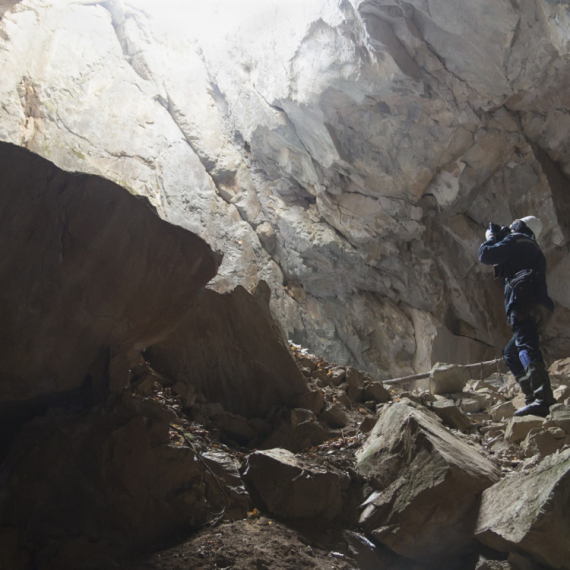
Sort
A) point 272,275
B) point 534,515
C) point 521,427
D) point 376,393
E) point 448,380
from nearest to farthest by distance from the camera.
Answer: point 534,515 < point 521,427 < point 376,393 < point 448,380 < point 272,275

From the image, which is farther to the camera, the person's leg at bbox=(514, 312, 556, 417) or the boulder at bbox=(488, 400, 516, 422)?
the boulder at bbox=(488, 400, 516, 422)

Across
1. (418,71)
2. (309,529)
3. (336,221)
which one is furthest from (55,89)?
(309,529)

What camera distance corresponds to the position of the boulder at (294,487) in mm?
3229

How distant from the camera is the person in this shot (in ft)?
14.7

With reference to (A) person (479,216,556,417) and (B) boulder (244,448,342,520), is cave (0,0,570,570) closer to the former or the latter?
(B) boulder (244,448,342,520)

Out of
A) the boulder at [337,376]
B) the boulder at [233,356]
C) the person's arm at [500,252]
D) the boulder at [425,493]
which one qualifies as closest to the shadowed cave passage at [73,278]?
the boulder at [233,356]

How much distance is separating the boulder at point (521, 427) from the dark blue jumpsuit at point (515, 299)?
0.72 m

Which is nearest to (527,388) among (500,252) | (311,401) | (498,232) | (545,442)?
(545,442)

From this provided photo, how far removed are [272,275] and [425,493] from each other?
9.22 metres

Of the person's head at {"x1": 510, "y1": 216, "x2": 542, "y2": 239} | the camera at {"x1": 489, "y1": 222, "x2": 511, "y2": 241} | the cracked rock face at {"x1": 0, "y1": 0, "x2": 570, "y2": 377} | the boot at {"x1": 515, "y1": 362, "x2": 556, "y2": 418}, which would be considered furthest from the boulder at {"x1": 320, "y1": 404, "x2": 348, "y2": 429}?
the cracked rock face at {"x1": 0, "y1": 0, "x2": 570, "y2": 377}

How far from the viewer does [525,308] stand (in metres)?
4.83

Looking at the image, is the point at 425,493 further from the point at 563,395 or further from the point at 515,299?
the point at 563,395

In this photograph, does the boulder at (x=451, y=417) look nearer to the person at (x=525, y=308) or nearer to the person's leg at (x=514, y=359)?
the person at (x=525, y=308)

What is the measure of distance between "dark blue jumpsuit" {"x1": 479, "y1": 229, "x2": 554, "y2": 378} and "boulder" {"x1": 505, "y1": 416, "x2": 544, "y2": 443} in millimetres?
716
